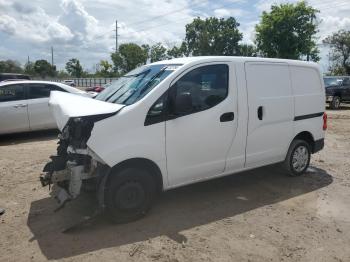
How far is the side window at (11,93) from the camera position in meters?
9.85

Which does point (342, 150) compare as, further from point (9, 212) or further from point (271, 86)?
point (9, 212)

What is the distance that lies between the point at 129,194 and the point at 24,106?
247 inches

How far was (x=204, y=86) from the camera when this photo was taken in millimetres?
5184

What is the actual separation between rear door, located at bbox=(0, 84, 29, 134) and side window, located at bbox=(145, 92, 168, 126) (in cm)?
627

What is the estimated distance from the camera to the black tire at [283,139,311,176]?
6.52 metres

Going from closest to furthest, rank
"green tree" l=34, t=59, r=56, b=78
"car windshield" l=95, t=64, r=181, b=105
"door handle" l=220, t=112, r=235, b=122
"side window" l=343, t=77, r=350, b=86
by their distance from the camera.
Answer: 1. "car windshield" l=95, t=64, r=181, b=105
2. "door handle" l=220, t=112, r=235, b=122
3. "side window" l=343, t=77, r=350, b=86
4. "green tree" l=34, t=59, r=56, b=78

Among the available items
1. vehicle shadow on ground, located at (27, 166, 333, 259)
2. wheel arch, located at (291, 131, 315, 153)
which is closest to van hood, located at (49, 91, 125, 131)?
vehicle shadow on ground, located at (27, 166, 333, 259)

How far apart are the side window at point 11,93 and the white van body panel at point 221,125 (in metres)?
4.87

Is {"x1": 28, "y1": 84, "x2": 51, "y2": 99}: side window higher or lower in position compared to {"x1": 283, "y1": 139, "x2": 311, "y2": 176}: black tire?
higher

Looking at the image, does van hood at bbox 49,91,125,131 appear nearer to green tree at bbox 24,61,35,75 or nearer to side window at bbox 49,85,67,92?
side window at bbox 49,85,67,92

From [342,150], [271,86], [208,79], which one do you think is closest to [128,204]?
[208,79]

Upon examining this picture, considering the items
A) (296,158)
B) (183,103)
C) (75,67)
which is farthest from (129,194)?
(75,67)

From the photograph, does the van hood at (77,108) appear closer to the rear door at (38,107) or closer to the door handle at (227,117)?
the door handle at (227,117)

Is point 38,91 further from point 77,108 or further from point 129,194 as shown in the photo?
point 129,194
